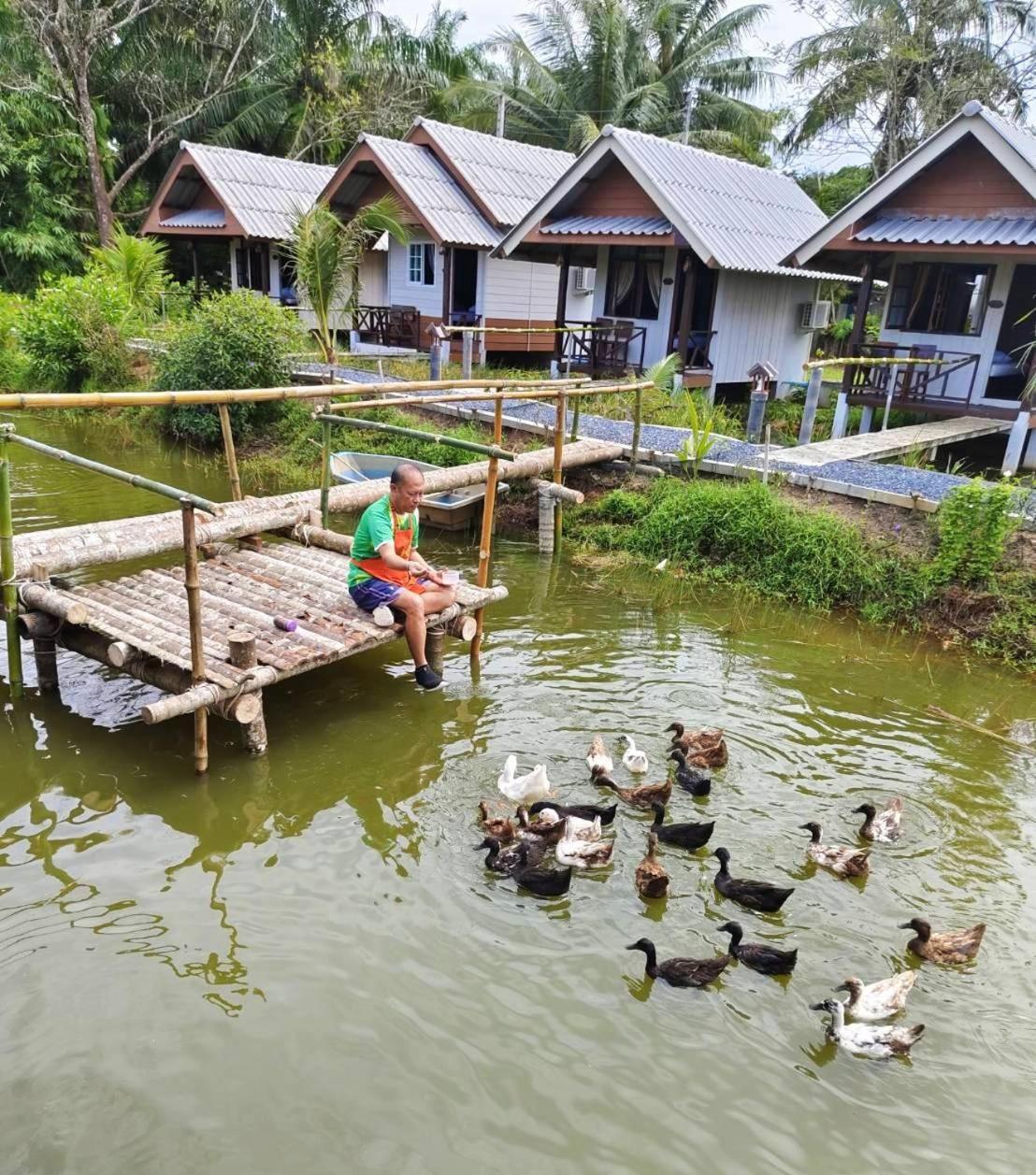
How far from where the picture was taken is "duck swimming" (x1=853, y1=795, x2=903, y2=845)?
605 cm

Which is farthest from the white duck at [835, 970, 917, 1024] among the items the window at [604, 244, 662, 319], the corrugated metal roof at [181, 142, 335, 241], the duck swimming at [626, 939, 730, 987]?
the corrugated metal roof at [181, 142, 335, 241]

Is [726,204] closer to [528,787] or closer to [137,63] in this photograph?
[528,787]

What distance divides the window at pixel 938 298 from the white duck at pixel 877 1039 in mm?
14378

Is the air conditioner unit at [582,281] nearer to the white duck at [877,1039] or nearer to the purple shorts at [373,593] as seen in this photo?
the purple shorts at [373,593]

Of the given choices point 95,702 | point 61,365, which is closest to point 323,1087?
point 95,702

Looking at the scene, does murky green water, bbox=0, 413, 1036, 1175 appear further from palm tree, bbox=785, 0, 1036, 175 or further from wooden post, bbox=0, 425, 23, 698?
palm tree, bbox=785, 0, 1036, 175

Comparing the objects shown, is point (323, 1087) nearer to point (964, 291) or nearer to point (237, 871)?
point (237, 871)

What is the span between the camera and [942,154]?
46.1 feet

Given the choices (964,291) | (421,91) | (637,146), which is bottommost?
(964,291)

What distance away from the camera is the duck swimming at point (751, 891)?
17.4 ft

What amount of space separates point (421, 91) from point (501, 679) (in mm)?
30694

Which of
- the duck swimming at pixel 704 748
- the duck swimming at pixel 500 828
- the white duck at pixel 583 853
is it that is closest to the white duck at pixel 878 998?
the white duck at pixel 583 853

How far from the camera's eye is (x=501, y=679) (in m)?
8.30

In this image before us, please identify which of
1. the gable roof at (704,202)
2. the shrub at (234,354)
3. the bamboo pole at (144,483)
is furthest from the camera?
the gable roof at (704,202)
